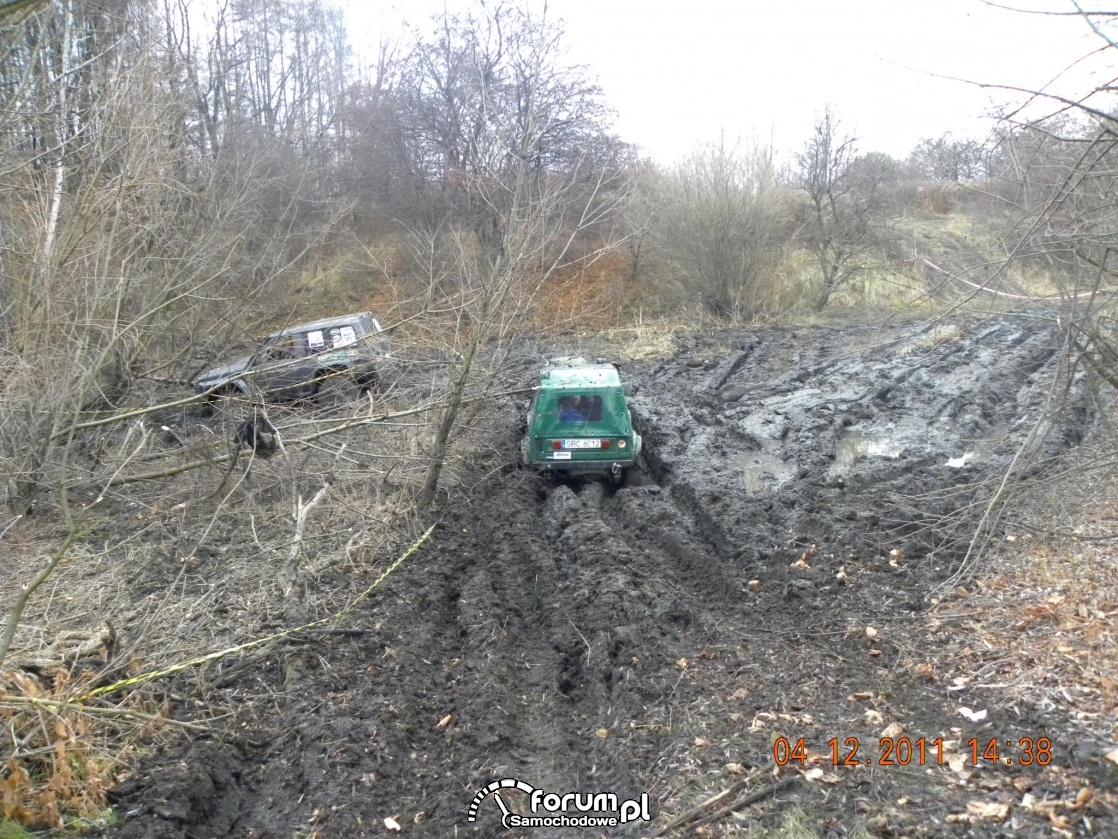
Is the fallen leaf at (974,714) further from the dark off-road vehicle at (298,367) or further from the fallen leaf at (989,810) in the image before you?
the dark off-road vehicle at (298,367)

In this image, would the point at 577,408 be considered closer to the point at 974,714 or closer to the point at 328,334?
the point at 328,334

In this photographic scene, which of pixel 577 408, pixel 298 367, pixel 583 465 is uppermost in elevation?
pixel 298 367

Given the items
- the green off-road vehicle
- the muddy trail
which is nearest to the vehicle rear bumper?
the green off-road vehicle

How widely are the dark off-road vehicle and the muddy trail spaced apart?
7.48 ft

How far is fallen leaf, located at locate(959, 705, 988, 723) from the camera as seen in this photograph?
580 centimetres

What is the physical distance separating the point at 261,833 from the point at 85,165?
9568 millimetres

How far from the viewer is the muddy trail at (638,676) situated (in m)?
5.48

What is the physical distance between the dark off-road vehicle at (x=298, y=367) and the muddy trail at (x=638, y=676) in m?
2.28

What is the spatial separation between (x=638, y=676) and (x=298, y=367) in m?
6.41

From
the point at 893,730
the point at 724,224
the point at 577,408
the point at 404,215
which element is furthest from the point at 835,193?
the point at 893,730

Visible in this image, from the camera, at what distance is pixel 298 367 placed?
11.4m

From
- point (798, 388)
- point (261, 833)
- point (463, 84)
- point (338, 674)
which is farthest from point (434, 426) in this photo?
point (463, 84)

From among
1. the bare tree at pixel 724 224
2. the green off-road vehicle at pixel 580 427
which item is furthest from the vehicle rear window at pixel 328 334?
the bare tree at pixel 724 224

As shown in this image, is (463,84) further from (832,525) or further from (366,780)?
(366,780)
